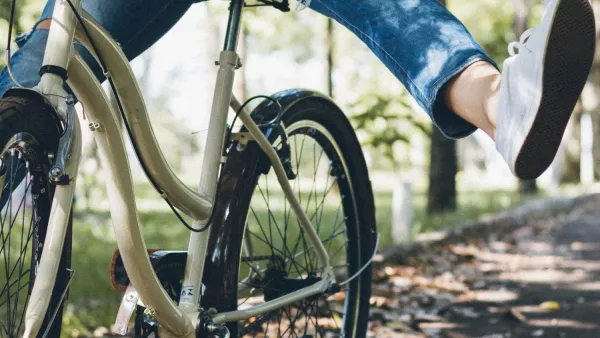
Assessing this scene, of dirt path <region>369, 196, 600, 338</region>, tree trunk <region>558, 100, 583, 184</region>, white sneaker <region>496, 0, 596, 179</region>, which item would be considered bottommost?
dirt path <region>369, 196, 600, 338</region>

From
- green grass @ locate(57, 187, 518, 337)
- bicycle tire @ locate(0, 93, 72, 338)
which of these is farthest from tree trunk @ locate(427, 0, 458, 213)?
bicycle tire @ locate(0, 93, 72, 338)

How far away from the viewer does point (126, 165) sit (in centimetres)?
163

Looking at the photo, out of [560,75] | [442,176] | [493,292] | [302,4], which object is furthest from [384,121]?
[560,75]

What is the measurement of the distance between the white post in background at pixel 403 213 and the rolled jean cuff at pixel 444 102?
14.3 ft

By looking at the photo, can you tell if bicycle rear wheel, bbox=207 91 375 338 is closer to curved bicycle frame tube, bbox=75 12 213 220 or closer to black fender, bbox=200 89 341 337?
black fender, bbox=200 89 341 337

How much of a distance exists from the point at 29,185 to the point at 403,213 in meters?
4.89

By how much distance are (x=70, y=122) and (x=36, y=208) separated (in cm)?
23

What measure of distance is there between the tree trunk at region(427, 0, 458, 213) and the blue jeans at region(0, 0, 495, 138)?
25.4 ft

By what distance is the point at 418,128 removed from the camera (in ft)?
26.4

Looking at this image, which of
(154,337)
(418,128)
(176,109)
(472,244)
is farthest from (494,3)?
(176,109)

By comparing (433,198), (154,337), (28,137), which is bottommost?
(154,337)

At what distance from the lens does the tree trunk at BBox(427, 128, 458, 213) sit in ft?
31.8

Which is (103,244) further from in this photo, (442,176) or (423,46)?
(423,46)

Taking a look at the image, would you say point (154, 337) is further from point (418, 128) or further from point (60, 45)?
point (418, 128)
